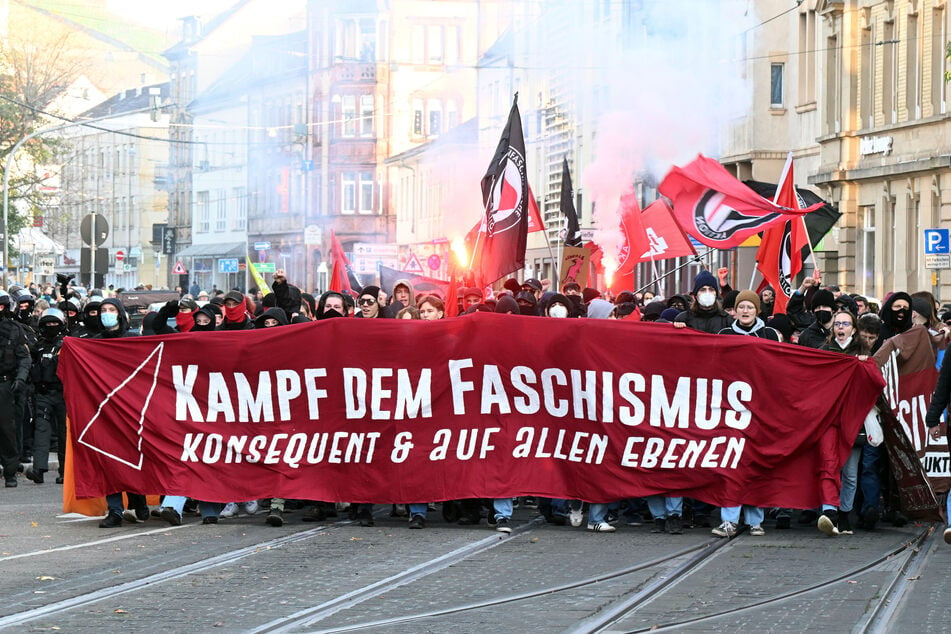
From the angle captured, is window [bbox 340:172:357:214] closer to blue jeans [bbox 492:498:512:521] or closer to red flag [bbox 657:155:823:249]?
red flag [bbox 657:155:823:249]

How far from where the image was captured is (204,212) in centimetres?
9581

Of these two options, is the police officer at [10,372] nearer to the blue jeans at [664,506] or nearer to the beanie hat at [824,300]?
the blue jeans at [664,506]

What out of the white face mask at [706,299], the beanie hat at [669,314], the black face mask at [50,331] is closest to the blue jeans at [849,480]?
the white face mask at [706,299]

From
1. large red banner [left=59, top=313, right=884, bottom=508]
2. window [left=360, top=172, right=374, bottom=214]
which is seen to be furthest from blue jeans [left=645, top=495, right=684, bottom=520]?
window [left=360, top=172, right=374, bottom=214]

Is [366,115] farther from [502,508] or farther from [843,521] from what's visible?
[843,521]

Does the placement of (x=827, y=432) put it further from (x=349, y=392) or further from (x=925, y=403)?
(x=349, y=392)

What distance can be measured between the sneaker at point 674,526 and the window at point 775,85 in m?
29.0

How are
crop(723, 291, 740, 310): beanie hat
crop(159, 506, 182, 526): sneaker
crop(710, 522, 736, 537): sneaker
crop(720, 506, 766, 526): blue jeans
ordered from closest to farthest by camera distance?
crop(710, 522, 736, 537): sneaker < crop(720, 506, 766, 526): blue jeans < crop(159, 506, 182, 526): sneaker < crop(723, 291, 740, 310): beanie hat

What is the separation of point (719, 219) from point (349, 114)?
197 ft

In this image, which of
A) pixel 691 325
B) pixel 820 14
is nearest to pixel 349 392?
pixel 691 325

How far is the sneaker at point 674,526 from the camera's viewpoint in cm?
1377

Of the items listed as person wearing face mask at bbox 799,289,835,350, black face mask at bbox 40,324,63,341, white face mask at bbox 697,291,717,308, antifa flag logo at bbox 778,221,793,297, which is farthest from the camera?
antifa flag logo at bbox 778,221,793,297

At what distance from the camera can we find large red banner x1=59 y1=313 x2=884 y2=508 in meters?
13.8

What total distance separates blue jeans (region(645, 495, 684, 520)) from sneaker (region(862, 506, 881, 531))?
1.41 meters
